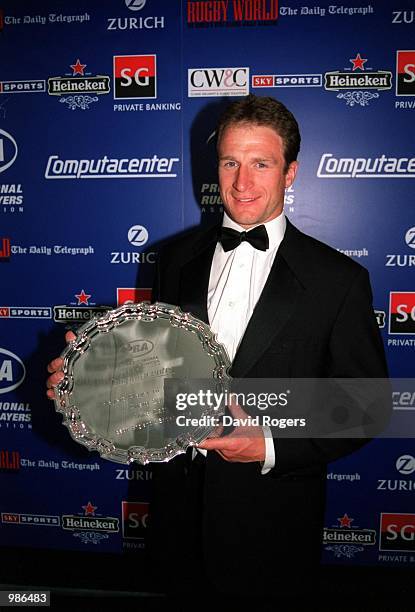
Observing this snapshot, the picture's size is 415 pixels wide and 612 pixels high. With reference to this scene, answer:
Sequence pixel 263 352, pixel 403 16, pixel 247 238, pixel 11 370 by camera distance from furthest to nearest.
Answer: pixel 11 370 < pixel 403 16 < pixel 247 238 < pixel 263 352

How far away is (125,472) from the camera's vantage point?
2949mm

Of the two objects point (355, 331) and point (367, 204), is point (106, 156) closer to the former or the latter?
point (367, 204)

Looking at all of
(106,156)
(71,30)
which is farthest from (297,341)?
(71,30)

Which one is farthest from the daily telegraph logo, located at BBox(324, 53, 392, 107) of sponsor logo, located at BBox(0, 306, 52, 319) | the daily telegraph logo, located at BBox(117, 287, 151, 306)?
sponsor logo, located at BBox(0, 306, 52, 319)

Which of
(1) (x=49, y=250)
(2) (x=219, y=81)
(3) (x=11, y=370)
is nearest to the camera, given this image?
(2) (x=219, y=81)

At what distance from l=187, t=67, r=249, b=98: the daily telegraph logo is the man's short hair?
3.95 ft

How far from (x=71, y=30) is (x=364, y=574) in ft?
10.8

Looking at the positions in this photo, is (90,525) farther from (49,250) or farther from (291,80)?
(291,80)

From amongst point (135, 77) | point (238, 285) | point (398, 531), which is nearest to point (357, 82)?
point (135, 77)

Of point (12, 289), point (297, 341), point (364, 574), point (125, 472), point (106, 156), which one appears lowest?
point (364, 574)

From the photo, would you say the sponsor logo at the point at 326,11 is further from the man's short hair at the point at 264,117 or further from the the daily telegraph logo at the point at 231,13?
the man's short hair at the point at 264,117

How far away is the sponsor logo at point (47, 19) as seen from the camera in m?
2.67

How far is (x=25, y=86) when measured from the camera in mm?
2760

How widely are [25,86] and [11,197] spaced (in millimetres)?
596
